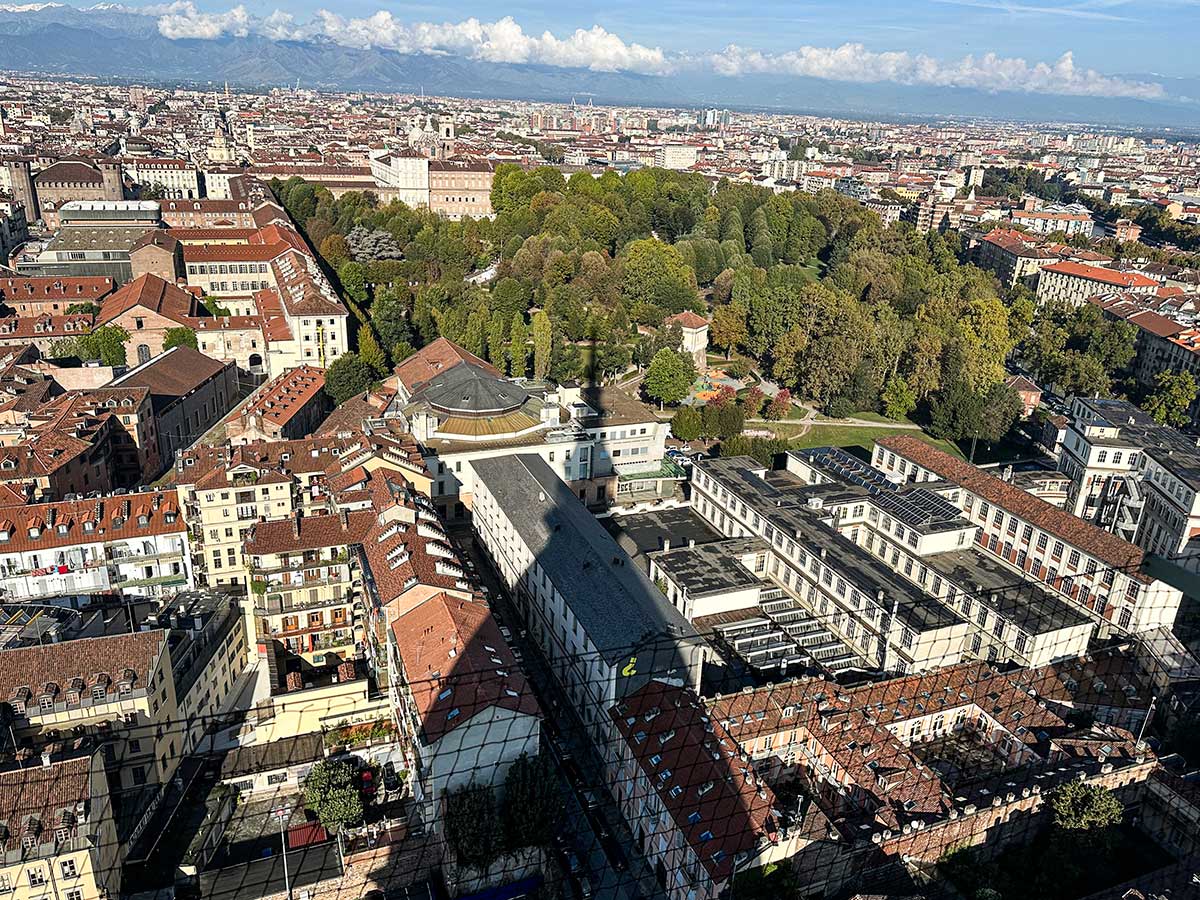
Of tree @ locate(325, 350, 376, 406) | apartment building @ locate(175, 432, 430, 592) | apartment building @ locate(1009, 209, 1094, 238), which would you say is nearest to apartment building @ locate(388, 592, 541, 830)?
apartment building @ locate(175, 432, 430, 592)

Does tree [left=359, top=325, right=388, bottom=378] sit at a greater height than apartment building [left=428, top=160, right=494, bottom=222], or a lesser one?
lesser

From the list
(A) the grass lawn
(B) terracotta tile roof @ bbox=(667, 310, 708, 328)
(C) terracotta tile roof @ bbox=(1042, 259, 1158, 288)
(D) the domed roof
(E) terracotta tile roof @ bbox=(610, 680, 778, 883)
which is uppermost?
(C) terracotta tile roof @ bbox=(1042, 259, 1158, 288)

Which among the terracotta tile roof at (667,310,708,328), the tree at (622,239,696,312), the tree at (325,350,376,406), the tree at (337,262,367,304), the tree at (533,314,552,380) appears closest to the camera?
the tree at (325,350,376,406)

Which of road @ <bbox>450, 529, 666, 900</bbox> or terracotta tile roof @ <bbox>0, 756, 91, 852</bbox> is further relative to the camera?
road @ <bbox>450, 529, 666, 900</bbox>

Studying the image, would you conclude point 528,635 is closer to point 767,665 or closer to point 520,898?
point 767,665

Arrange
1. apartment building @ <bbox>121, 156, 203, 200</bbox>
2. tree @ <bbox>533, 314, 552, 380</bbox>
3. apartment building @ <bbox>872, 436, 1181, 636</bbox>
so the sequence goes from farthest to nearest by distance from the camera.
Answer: apartment building @ <bbox>121, 156, 203, 200</bbox> → tree @ <bbox>533, 314, 552, 380</bbox> → apartment building @ <bbox>872, 436, 1181, 636</bbox>

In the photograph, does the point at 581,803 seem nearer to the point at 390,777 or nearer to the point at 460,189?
the point at 390,777

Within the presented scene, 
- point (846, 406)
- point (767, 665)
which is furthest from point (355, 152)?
point (767, 665)

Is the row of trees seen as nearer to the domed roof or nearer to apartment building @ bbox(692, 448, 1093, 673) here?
apartment building @ bbox(692, 448, 1093, 673)
